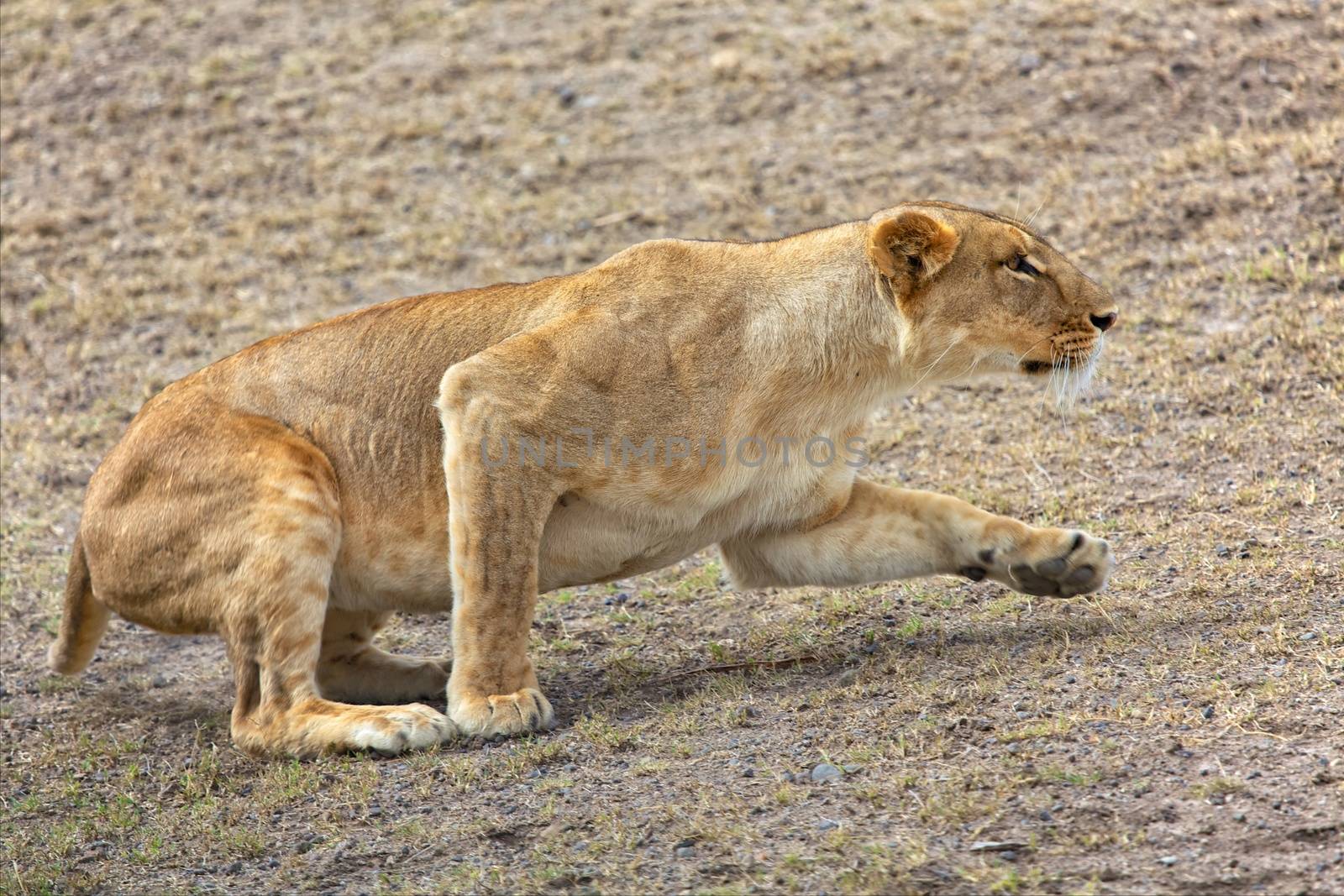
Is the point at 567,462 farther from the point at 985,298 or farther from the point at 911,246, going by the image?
the point at 985,298

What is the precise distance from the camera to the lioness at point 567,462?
17.2 ft

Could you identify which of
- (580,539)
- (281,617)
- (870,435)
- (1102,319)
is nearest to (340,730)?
(281,617)

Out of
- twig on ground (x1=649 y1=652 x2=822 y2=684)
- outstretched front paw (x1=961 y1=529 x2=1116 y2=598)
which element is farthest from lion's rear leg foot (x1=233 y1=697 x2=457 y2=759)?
outstretched front paw (x1=961 y1=529 x2=1116 y2=598)

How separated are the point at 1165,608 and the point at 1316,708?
1.01 m

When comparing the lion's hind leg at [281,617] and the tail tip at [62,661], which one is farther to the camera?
the tail tip at [62,661]

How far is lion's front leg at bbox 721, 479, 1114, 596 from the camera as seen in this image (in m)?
5.39

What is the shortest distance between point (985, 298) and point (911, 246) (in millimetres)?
316

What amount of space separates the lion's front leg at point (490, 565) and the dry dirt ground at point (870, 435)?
179 millimetres

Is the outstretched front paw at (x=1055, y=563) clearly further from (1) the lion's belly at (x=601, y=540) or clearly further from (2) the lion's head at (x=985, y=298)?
(1) the lion's belly at (x=601, y=540)

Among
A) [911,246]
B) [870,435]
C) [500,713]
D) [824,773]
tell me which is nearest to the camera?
[824,773]

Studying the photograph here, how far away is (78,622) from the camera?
240 inches

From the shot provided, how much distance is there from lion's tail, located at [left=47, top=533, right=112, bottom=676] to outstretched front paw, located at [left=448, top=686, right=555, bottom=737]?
1.66 meters

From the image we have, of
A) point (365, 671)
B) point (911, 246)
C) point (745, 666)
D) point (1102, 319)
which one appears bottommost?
point (365, 671)

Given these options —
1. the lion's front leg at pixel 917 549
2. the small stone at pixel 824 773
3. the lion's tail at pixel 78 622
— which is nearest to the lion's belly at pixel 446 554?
the lion's front leg at pixel 917 549
